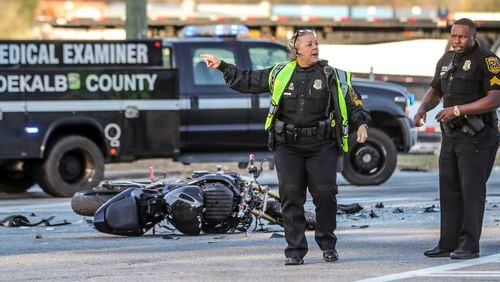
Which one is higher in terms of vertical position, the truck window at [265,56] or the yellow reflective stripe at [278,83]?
the truck window at [265,56]

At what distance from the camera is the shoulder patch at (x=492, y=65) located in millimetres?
9562

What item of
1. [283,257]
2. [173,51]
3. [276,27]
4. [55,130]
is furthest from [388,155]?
[276,27]

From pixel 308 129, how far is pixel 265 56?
8.09 metres

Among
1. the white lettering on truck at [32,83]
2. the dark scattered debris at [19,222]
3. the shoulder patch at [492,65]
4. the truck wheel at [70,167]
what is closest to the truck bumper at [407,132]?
the truck wheel at [70,167]

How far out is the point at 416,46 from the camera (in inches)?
955

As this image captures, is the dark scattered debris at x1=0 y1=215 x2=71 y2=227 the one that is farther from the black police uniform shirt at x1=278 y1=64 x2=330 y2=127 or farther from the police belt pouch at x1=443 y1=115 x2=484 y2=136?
the police belt pouch at x1=443 y1=115 x2=484 y2=136

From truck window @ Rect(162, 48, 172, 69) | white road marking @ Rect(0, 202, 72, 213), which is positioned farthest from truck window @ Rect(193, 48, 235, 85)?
white road marking @ Rect(0, 202, 72, 213)

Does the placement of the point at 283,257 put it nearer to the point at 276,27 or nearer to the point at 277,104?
the point at 277,104

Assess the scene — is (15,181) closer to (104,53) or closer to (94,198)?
(104,53)

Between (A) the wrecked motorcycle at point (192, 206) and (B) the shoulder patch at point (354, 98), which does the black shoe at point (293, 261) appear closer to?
(B) the shoulder patch at point (354, 98)

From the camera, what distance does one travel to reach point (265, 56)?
17469mm

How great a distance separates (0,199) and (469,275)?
910 cm

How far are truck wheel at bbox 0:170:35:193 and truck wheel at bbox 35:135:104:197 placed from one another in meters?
1.06

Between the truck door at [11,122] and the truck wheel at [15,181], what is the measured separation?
1533mm
